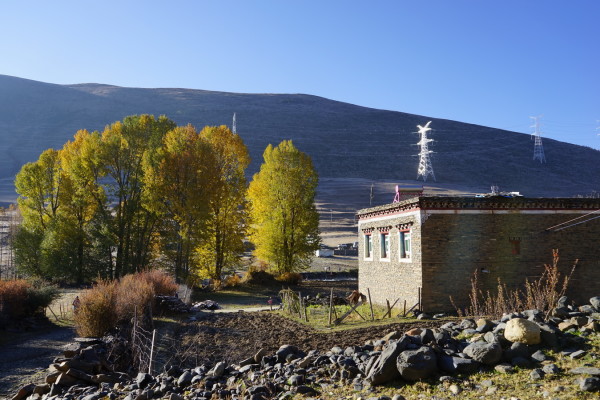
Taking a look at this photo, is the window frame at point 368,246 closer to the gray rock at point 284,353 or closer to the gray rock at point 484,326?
the gray rock at point 284,353

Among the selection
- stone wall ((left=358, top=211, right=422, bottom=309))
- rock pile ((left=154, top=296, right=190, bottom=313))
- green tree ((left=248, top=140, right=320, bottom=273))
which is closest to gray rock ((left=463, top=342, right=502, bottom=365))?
stone wall ((left=358, top=211, right=422, bottom=309))

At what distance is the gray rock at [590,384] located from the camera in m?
8.15

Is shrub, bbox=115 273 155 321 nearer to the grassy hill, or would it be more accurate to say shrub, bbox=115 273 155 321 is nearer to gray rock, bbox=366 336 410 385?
gray rock, bbox=366 336 410 385

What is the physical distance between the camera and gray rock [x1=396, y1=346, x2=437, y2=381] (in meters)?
9.43

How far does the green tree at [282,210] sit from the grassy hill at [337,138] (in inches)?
2077

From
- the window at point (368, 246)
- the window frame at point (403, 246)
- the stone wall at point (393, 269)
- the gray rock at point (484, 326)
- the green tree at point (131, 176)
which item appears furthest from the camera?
the green tree at point (131, 176)

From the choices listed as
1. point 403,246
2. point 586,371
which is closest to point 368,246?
point 403,246

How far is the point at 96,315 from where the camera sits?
59.3ft

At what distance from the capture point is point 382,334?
54.8ft

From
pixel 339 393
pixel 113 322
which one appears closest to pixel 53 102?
pixel 113 322

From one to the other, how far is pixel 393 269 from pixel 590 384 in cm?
1551

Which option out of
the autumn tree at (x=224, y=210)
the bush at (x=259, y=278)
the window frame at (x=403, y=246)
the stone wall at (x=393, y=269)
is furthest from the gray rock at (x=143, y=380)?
the bush at (x=259, y=278)

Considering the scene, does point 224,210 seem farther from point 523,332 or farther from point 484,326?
point 523,332

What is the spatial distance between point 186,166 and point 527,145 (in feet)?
496
